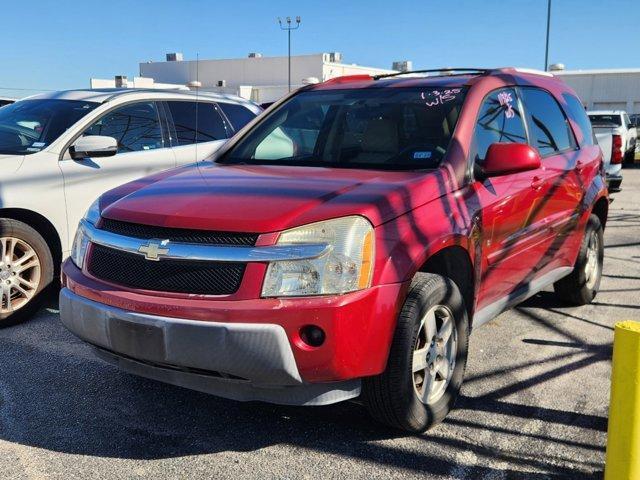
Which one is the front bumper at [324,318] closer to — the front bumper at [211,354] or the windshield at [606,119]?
the front bumper at [211,354]

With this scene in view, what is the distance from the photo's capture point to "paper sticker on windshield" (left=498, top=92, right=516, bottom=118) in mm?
4316

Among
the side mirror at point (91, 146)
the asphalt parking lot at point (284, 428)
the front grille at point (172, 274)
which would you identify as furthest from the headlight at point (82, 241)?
the side mirror at point (91, 146)

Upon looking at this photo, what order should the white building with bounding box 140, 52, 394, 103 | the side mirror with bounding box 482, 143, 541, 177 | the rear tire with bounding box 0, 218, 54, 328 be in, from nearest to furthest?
the side mirror with bounding box 482, 143, 541, 177, the rear tire with bounding box 0, 218, 54, 328, the white building with bounding box 140, 52, 394, 103

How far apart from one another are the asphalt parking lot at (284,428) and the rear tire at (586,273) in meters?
0.93

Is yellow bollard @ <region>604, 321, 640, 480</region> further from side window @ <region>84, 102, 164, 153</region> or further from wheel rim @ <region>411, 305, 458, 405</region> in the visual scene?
side window @ <region>84, 102, 164, 153</region>

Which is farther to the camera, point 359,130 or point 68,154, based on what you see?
point 68,154

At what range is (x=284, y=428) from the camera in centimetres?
347

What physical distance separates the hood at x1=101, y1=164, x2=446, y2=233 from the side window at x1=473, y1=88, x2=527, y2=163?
589 mm

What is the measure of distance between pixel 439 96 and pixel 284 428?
7.08ft

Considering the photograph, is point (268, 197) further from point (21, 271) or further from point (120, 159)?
point (120, 159)

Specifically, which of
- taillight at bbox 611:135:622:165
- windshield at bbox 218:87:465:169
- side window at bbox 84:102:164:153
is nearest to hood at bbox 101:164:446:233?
windshield at bbox 218:87:465:169

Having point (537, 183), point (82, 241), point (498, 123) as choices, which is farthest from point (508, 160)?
point (82, 241)

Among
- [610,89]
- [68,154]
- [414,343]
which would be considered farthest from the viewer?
[610,89]

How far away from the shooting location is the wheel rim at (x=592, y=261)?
5.62 meters
